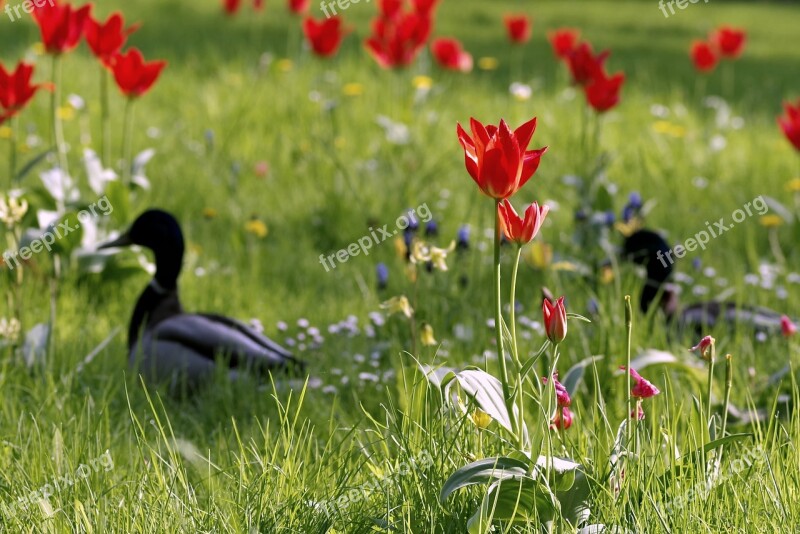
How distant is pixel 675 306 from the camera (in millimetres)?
3811

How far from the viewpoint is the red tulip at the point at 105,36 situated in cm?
376

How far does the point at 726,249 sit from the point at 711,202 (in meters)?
A: 0.63

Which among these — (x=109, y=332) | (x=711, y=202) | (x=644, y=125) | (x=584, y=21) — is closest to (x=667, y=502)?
(x=109, y=332)

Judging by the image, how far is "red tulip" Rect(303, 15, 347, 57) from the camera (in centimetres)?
512

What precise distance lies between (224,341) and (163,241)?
0.41m

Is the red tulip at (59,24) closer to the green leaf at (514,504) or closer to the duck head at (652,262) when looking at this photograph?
the duck head at (652,262)

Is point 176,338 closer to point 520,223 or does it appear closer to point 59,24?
point 59,24

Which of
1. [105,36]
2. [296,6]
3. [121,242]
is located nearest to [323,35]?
[296,6]

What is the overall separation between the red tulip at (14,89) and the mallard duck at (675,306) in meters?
2.13

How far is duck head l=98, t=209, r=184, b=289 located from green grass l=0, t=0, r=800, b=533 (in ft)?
1.01
